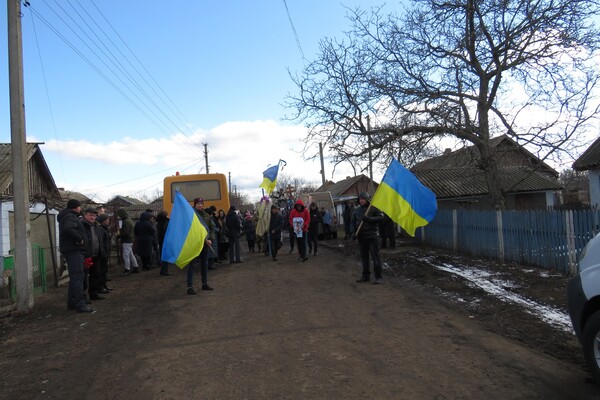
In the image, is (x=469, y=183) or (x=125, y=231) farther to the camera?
(x=469, y=183)

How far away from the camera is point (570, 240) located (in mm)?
9711

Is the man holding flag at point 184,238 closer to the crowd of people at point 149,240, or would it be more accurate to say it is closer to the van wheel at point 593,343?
the crowd of people at point 149,240

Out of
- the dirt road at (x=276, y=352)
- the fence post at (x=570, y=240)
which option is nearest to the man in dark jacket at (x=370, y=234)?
the dirt road at (x=276, y=352)

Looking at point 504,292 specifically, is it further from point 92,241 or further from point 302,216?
point 92,241

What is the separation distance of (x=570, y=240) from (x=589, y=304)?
6.42 meters

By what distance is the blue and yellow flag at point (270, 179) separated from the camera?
52.4 ft

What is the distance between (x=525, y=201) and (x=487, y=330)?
1096 inches

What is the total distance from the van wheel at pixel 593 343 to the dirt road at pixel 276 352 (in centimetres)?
18

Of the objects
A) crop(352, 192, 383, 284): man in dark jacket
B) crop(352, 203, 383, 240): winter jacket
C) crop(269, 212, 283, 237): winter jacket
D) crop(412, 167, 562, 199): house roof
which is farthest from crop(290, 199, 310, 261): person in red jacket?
crop(412, 167, 562, 199): house roof

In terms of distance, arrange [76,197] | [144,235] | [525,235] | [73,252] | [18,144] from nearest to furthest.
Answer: [73,252]
[18,144]
[525,235]
[144,235]
[76,197]

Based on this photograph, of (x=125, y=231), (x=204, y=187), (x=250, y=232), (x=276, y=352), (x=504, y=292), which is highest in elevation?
(x=204, y=187)

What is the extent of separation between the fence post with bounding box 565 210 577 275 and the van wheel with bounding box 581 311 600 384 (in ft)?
20.0

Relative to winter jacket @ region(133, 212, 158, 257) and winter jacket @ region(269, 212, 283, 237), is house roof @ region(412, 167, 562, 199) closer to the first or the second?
winter jacket @ region(269, 212, 283, 237)

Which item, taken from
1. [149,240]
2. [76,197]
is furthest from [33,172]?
[76,197]
